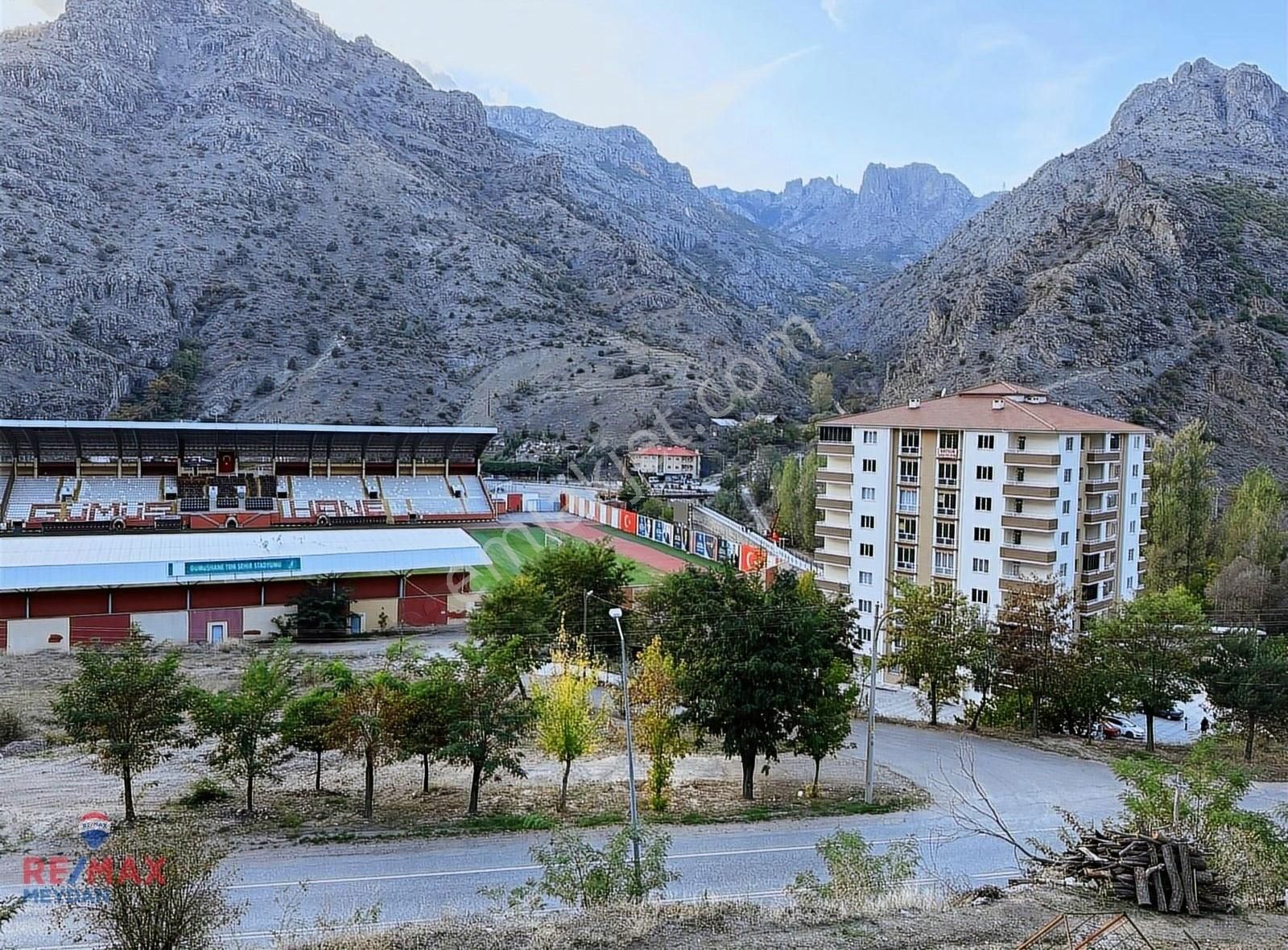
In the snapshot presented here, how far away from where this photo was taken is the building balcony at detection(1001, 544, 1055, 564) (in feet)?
98.0

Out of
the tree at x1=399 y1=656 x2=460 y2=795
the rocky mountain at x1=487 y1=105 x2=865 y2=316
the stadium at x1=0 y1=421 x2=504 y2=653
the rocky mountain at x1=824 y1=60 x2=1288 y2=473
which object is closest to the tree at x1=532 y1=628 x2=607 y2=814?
the tree at x1=399 y1=656 x2=460 y2=795

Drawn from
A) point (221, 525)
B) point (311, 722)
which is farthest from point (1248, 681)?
point (221, 525)

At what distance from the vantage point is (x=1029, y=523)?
30.1 meters

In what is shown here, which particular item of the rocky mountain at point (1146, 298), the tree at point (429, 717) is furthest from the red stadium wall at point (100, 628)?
the rocky mountain at point (1146, 298)

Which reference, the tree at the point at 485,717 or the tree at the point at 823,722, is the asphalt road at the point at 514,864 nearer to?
the tree at the point at 485,717

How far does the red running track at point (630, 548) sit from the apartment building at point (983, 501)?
33.5 ft

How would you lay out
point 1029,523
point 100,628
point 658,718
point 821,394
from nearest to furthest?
point 658,718
point 100,628
point 1029,523
point 821,394

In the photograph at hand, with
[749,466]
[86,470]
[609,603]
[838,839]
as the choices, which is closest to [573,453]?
[749,466]

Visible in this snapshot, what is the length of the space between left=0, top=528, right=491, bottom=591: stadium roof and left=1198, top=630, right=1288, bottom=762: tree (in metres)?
22.9

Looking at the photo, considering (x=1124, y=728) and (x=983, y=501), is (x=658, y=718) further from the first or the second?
(x=983, y=501)

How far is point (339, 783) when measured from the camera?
54.6 ft

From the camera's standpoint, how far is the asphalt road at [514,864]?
34.6 ft

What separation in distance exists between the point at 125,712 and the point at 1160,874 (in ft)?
Answer: 46.2

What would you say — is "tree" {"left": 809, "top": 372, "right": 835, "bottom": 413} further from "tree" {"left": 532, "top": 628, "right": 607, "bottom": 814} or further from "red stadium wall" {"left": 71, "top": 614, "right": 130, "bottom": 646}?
"tree" {"left": 532, "top": 628, "right": 607, "bottom": 814}
